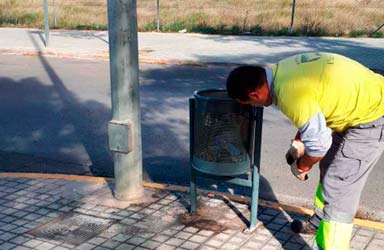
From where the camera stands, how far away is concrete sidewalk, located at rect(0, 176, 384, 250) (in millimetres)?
4016

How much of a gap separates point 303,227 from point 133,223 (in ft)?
4.35

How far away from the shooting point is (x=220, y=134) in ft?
13.5

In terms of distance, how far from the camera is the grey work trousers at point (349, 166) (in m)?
3.37

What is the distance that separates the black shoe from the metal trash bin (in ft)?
1.04

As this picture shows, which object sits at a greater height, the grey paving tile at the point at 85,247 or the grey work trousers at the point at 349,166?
the grey work trousers at the point at 349,166

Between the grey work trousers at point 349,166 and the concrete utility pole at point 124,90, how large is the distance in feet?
5.85

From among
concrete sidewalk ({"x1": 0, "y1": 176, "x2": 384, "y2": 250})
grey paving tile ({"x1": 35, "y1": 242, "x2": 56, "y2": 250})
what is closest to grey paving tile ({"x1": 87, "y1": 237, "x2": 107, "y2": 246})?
concrete sidewalk ({"x1": 0, "y1": 176, "x2": 384, "y2": 250})

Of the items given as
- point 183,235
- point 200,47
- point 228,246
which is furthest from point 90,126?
point 200,47

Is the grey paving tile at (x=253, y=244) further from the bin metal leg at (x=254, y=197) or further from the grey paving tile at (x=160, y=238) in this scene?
the grey paving tile at (x=160, y=238)

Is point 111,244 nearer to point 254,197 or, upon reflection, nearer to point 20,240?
point 20,240

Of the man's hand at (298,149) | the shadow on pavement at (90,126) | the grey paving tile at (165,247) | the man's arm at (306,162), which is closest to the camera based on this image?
the man's arm at (306,162)

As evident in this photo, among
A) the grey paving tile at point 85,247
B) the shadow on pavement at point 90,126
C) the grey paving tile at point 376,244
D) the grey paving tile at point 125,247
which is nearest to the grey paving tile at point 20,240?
the grey paving tile at point 85,247

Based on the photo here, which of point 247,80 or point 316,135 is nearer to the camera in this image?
point 316,135

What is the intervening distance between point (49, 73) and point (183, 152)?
21.6 feet
